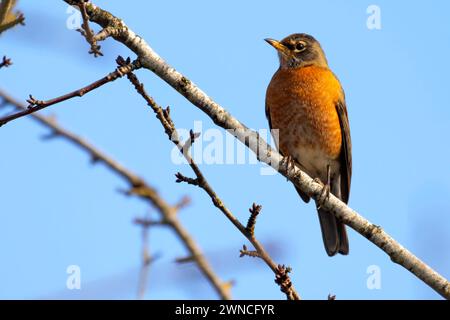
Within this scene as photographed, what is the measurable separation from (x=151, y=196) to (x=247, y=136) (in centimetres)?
217

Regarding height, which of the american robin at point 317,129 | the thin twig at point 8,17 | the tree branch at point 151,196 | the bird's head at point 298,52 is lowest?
the tree branch at point 151,196

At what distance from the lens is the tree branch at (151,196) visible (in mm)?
3371

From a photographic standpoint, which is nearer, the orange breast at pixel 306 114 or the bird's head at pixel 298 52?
the orange breast at pixel 306 114

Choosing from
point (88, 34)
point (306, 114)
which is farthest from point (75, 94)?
point (306, 114)

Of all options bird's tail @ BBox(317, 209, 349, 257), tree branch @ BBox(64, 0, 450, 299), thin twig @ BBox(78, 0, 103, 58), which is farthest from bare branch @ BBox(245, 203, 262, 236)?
bird's tail @ BBox(317, 209, 349, 257)

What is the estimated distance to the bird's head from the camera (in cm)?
970

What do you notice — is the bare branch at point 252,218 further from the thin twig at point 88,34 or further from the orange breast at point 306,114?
the orange breast at point 306,114

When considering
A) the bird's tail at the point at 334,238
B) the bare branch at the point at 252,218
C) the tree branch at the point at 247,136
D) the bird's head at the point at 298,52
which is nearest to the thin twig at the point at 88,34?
the tree branch at the point at 247,136

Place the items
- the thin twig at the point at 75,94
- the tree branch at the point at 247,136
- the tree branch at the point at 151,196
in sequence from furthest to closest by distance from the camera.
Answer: the tree branch at the point at 247,136 < the thin twig at the point at 75,94 < the tree branch at the point at 151,196

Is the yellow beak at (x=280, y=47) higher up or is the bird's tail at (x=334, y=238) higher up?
the yellow beak at (x=280, y=47)

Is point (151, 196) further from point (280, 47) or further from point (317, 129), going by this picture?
point (280, 47)

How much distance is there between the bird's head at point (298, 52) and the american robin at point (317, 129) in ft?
1.39

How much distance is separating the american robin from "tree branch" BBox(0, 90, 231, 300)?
485 cm
